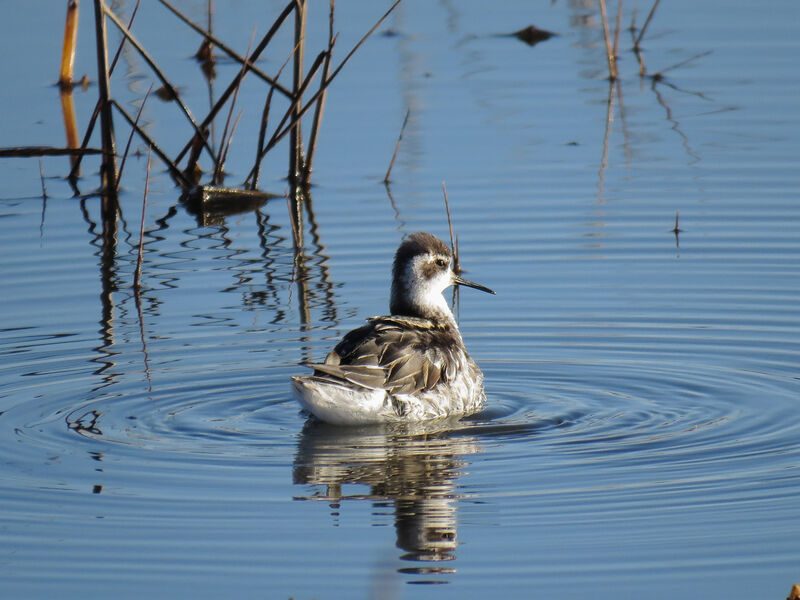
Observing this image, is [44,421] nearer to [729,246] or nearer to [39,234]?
[39,234]

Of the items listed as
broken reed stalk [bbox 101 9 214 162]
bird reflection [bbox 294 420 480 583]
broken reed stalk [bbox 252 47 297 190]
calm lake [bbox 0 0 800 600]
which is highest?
broken reed stalk [bbox 101 9 214 162]

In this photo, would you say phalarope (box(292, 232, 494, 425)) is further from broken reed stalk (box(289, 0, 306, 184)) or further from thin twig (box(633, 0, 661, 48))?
thin twig (box(633, 0, 661, 48))

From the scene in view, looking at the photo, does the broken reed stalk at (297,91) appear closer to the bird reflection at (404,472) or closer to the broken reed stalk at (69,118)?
the broken reed stalk at (69,118)

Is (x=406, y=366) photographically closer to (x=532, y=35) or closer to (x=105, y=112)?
(x=105, y=112)

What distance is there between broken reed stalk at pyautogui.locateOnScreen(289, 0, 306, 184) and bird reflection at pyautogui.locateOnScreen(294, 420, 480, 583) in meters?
4.74

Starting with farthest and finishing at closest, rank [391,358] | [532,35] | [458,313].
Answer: [532,35], [458,313], [391,358]

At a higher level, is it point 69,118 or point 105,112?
point 105,112

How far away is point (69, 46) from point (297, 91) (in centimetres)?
375

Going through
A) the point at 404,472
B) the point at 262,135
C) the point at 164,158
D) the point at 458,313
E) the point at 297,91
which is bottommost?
the point at 404,472

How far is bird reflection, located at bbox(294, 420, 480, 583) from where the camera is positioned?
21.0 feet

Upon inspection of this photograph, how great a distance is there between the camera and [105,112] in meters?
12.3

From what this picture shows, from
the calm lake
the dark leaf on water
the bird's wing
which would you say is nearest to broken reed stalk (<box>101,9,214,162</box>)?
the calm lake

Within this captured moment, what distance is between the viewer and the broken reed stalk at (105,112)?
12.2 metres

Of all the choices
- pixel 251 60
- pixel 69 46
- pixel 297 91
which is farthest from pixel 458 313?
pixel 69 46
